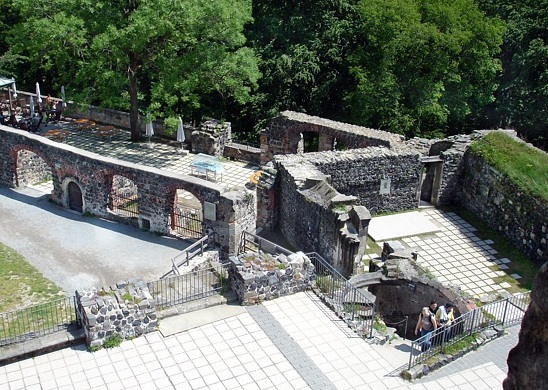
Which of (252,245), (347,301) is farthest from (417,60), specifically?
(347,301)

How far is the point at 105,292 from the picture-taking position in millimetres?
15570

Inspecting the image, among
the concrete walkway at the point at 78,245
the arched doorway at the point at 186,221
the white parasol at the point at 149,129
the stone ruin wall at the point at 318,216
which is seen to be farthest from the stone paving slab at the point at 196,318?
the white parasol at the point at 149,129

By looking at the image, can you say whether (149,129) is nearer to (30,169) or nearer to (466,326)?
(30,169)

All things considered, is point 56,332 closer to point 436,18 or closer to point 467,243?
point 467,243

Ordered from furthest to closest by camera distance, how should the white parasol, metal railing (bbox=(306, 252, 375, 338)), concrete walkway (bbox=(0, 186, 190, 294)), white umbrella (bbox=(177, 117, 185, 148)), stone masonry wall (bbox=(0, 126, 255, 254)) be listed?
1. the white parasol
2. white umbrella (bbox=(177, 117, 185, 148))
3. stone masonry wall (bbox=(0, 126, 255, 254))
4. concrete walkway (bbox=(0, 186, 190, 294))
5. metal railing (bbox=(306, 252, 375, 338))

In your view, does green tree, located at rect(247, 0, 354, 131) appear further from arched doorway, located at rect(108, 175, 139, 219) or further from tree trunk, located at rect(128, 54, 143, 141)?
arched doorway, located at rect(108, 175, 139, 219)

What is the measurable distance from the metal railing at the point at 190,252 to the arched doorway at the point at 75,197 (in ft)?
15.1

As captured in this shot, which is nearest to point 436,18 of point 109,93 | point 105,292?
point 109,93

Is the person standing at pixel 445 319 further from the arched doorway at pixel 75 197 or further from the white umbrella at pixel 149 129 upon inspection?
the white umbrella at pixel 149 129

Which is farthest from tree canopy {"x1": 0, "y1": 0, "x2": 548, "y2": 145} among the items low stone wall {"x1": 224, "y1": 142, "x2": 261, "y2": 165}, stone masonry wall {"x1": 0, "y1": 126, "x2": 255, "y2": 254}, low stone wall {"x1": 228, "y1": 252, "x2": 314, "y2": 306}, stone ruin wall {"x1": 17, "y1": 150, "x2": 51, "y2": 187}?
low stone wall {"x1": 228, "y1": 252, "x2": 314, "y2": 306}

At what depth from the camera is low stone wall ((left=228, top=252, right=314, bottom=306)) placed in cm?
1669

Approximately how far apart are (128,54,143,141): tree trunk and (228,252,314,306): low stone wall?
12.8 meters

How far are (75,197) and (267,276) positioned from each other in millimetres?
9272

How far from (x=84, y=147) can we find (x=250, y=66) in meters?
7.21
